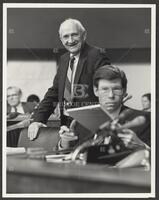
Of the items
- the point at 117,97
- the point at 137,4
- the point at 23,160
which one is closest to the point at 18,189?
the point at 23,160

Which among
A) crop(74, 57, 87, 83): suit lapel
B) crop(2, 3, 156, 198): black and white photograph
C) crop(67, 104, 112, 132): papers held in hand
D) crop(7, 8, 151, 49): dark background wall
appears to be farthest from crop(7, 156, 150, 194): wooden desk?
crop(7, 8, 151, 49): dark background wall

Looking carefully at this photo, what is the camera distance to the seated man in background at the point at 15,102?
1.23 metres

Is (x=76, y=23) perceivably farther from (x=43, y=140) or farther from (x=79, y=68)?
(x=43, y=140)

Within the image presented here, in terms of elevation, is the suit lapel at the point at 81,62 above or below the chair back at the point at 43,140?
above

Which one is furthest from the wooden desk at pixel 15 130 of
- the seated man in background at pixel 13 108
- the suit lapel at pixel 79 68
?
the suit lapel at pixel 79 68

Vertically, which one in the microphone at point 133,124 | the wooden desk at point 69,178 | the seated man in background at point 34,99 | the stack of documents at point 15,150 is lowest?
the wooden desk at point 69,178

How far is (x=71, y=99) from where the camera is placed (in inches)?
48.4

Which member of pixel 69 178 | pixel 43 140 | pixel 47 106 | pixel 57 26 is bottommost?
pixel 69 178

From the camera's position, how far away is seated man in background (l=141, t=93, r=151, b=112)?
1.23 m

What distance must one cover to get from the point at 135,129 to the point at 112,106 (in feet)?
0.32

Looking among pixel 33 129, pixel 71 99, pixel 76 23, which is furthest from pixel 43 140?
pixel 76 23

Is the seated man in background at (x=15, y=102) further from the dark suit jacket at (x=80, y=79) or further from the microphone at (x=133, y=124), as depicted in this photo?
the microphone at (x=133, y=124)

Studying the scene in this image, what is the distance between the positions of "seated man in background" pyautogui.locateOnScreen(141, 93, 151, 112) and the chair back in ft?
0.89

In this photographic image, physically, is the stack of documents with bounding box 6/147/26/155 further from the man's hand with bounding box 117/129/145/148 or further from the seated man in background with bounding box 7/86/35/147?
the man's hand with bounding box 117/129/145/148
